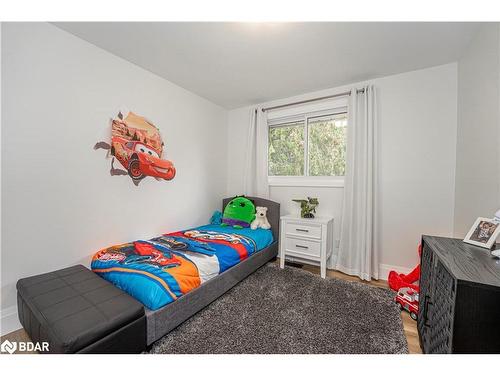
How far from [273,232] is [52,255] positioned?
92.5 inches

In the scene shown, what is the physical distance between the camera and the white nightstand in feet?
7.85

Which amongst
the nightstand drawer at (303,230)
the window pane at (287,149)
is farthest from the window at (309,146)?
the nightstand drawer at (303,230)

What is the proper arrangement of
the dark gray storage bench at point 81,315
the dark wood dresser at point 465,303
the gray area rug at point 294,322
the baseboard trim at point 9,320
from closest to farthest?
the dark wood dresser at point 465,303, the dark gray storage bench at point 81,315, the gray area rug at point 294,322, the baseboard trim at point 9,320

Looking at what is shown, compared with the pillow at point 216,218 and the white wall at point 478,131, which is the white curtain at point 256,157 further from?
the white wall at point 478,131

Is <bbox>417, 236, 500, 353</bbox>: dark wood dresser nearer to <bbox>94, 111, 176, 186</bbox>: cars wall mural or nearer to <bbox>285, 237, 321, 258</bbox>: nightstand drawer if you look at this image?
<bbox>285, 237, 321, 258</bbox>: nightstand drawer

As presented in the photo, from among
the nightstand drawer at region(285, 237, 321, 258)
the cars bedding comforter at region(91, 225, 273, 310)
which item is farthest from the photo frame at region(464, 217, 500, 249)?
the cars bedding comforter at region(91, 225, 273, 310)

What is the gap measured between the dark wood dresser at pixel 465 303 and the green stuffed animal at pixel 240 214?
204 cm

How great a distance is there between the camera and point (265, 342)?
4.54ft

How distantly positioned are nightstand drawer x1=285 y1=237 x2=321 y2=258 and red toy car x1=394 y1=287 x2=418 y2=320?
2.71ft

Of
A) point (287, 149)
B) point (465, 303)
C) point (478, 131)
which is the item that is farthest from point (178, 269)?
point (478, 131)

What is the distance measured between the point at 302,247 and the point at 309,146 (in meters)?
1.48

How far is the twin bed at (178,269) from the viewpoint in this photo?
4.46 ft
